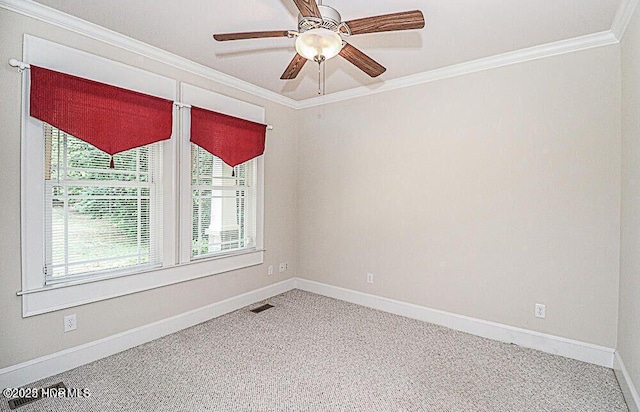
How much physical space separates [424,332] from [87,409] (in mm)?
2728

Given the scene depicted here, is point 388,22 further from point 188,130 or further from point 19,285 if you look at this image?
point 19,285

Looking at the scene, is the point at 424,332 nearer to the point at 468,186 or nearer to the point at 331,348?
the point at 331,348

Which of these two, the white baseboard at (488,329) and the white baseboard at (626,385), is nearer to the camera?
the white baseboard at (626,385)

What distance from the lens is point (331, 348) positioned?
2873 millimetres

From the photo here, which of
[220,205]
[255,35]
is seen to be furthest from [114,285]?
[255,35]

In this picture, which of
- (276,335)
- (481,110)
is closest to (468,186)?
(481,110)

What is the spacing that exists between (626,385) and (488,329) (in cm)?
103

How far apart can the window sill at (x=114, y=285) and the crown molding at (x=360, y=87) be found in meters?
1.92

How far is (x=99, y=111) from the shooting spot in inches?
101

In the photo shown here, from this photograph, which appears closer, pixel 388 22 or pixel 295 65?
pixel 388 22

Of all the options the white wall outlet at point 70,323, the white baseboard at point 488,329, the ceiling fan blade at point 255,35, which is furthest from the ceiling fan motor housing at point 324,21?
the white baseboard at point 488,329

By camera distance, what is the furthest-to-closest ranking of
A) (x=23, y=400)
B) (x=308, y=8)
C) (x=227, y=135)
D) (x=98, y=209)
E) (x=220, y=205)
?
(x=220, y=205) < (x=227, y=135) < (x=98, y=209) < (x=23, y=400) < (x=308, y=8)

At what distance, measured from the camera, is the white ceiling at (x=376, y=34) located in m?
2.27

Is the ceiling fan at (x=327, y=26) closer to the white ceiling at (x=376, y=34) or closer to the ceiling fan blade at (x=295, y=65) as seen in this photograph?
the ceiling fan blade at (x=295, y=65)
